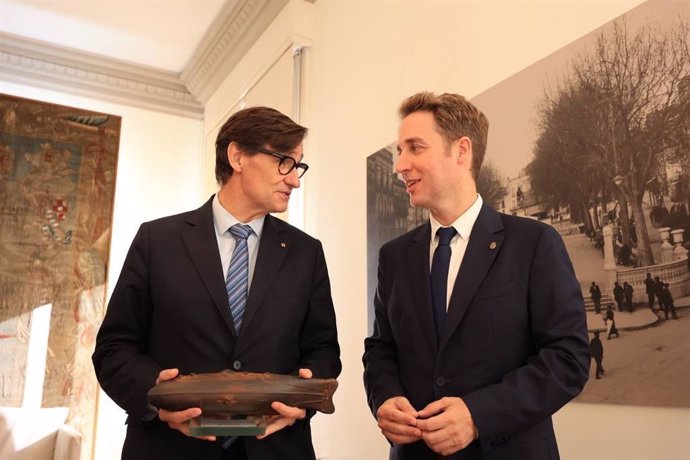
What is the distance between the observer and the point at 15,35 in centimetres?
677

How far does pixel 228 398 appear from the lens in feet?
5.30

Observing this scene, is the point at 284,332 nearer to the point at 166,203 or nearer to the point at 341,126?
the point at 341,126

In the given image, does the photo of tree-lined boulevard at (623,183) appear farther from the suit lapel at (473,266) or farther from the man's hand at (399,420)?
the man's hand at (399,420)

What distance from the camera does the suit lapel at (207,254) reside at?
6.75 ft

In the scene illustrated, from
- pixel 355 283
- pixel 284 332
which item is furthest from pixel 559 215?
pixel 355 283

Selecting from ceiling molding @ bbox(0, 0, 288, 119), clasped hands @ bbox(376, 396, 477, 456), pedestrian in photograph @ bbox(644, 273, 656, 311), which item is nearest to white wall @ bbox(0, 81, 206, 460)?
ceiling molding @ bbox(0, 0, 288, 119)

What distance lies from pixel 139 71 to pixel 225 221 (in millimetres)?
5880

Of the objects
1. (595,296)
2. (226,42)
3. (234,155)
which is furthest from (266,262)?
(226,42)

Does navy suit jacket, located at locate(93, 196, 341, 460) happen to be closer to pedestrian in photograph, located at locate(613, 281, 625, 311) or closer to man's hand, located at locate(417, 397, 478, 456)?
man's hand, located at locate(417, 397, 478, 456)

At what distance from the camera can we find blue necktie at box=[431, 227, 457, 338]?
74.9 inches

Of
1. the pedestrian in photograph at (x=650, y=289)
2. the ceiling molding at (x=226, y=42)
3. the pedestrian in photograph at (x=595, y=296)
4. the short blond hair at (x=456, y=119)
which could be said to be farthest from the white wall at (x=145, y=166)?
the pedestrian in photograph at (x=650, y=289)

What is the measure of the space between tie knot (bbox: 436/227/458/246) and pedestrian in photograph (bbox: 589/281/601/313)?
2.32 feet

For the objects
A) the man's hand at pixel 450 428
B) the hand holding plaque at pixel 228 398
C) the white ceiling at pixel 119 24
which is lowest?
the man's hand at pixel 450 428

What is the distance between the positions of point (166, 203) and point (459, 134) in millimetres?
5933
